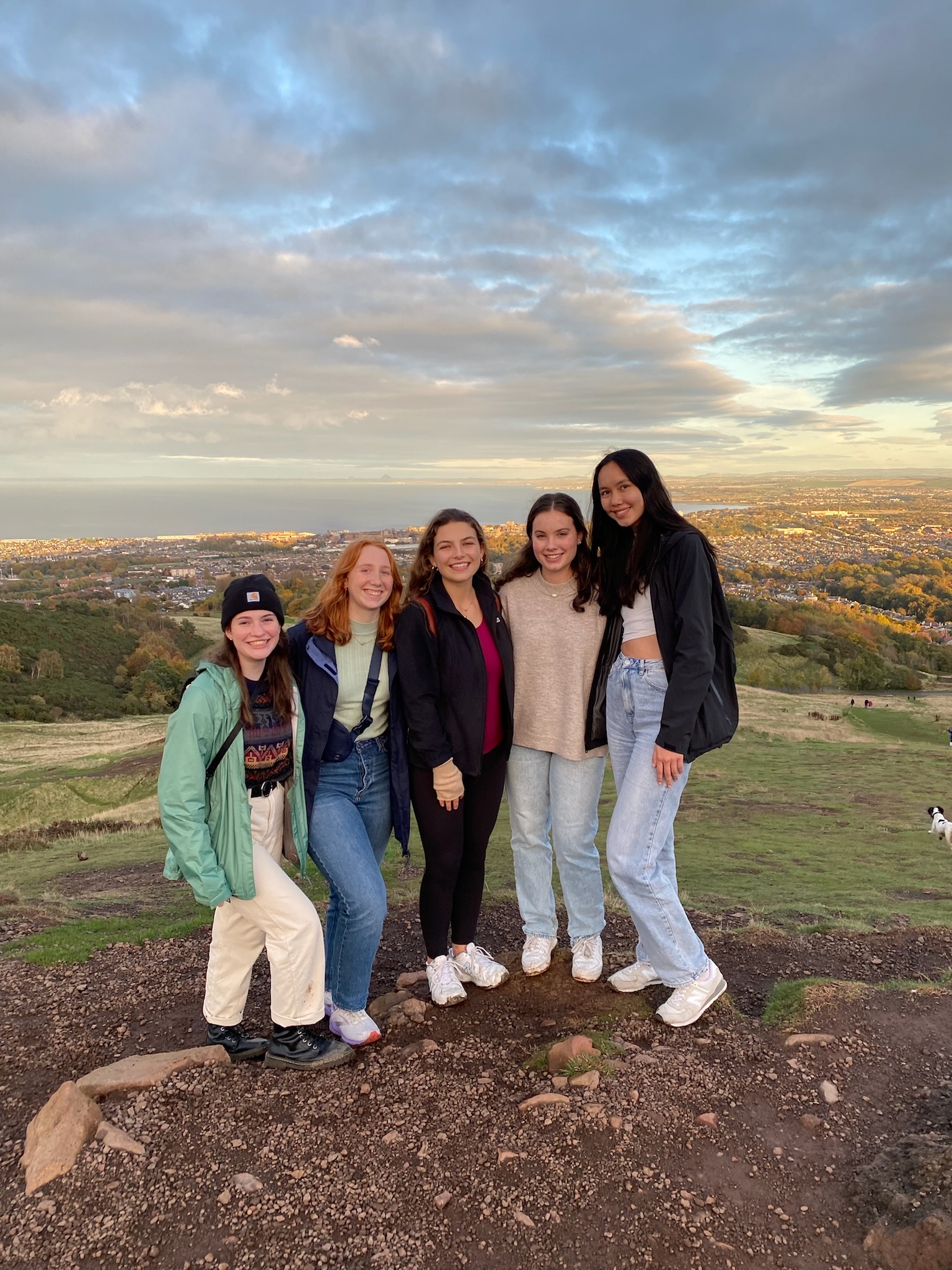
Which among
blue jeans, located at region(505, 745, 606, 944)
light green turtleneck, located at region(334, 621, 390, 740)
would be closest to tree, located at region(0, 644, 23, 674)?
light green turtleneck, located at region(334, 621, 390, 740)

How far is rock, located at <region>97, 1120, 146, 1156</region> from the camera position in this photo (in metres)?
3.43

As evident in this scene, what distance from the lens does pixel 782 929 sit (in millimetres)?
6570

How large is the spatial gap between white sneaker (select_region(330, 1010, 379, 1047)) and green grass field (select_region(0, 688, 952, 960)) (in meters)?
2.90

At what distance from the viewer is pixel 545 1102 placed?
3670 mm

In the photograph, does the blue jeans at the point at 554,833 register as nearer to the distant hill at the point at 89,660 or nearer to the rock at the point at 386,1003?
the rock at the point at 386,1003

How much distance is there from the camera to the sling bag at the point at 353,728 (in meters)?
4.19

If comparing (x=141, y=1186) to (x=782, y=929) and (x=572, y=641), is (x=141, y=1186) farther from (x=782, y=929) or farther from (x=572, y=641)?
(x=782, y=929)

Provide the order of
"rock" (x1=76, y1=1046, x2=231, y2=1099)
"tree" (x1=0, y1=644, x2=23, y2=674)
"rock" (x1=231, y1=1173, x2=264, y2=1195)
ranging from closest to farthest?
"rock" (x1=231, y1=1173, x2=264, y2=1195), "rock" (x1=76, y1=1046, x2=231, y2=1099), "tree" (x1=0, y1=644, x2=23, y2=674)

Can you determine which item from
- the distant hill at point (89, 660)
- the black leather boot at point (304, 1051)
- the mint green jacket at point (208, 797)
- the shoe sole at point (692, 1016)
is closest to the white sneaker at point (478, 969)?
the black leather boot at point (304, 1051)

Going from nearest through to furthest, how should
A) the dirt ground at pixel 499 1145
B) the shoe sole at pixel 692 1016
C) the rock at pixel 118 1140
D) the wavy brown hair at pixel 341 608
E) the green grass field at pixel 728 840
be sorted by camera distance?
the dirt ground at pixel 499 1145 < the rock at pixel 118 1140 < the wavy brown hair at pixel 341 608 < the shoe sole at pixel 692 1016 < the green grass field at pixel 728 840

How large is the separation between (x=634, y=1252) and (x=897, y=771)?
21.3m

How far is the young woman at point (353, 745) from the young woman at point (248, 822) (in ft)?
0.41

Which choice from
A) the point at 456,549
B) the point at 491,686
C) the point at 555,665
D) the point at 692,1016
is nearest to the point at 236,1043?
the point at 491,686

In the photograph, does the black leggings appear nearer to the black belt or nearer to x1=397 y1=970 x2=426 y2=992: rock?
x1=397 y1=970 x2=426 y2=992: rock
